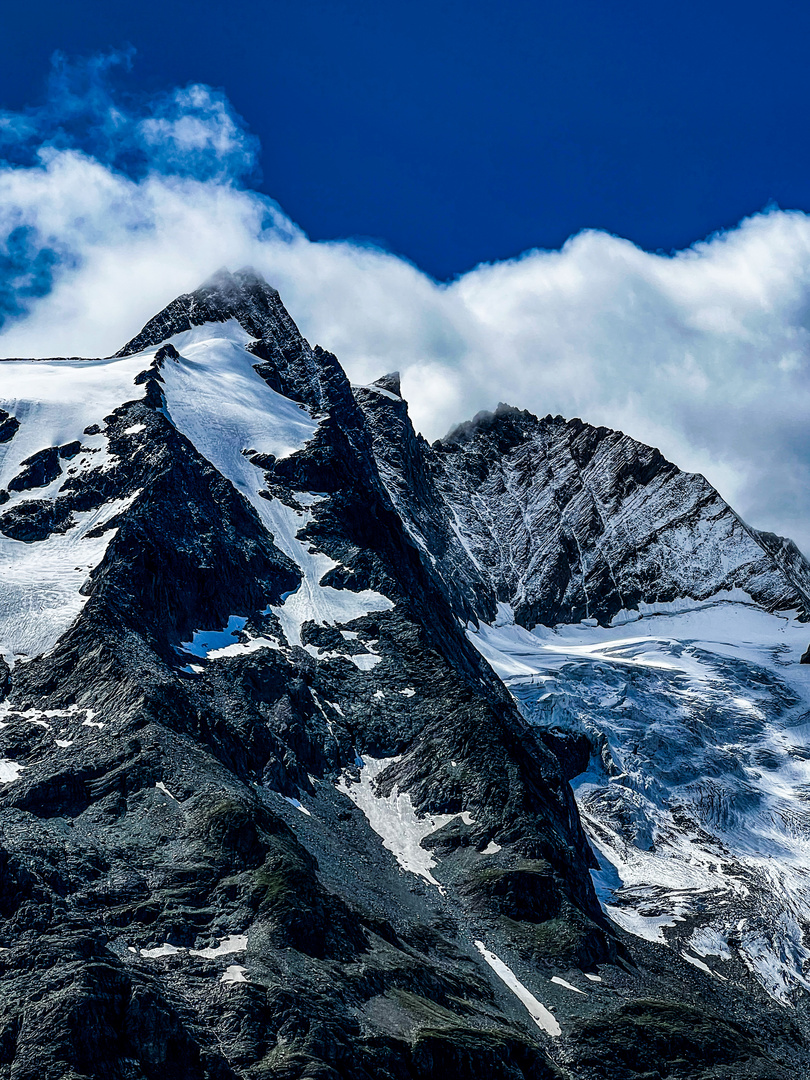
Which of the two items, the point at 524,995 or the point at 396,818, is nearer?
the point at 524,995

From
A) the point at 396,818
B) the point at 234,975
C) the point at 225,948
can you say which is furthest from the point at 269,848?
the point at 396,818

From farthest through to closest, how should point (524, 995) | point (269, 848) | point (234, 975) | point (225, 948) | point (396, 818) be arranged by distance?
point (396, 818) < point (524, 995) < point (269, 848) < point (225, 948) < point (234, 975)

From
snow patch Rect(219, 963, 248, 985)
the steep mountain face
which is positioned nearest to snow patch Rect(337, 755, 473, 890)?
the steep mountain face

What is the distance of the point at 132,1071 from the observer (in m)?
81.2

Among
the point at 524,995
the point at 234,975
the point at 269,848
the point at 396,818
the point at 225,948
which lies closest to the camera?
the point at 234,975

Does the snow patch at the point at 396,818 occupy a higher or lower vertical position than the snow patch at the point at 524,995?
higher

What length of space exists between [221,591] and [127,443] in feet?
100

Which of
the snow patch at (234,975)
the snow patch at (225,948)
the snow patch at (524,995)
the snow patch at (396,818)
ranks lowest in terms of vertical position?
the snow patch at (524,995)

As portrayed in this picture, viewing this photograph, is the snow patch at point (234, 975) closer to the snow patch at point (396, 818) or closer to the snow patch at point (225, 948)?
the snow patch at point (225, 948)

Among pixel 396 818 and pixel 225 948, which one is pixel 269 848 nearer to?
pixel 225 948

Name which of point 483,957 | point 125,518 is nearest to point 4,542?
point 125,518

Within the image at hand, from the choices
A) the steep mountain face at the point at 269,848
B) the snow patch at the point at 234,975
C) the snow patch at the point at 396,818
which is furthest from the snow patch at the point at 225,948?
the snow patch at the point at 396,818

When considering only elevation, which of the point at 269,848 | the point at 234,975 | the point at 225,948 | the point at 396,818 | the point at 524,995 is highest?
the point at 269,848

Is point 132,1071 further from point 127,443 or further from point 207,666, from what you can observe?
point 127,443
